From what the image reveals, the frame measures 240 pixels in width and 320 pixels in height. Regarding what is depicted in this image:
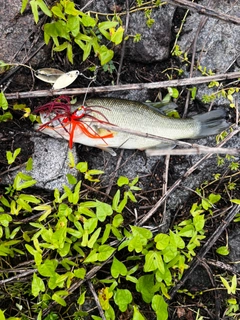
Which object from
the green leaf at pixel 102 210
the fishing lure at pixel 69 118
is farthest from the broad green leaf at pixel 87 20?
the green leaf at pixel 102 210

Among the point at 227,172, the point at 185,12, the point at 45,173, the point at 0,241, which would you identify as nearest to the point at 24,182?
the point at 45,173

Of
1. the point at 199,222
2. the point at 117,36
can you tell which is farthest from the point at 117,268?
the point at 117,36

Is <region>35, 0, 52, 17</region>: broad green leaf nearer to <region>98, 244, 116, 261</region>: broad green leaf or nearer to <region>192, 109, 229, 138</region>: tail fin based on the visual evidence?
<region>192, 109, 229, 138</region>: tail fin

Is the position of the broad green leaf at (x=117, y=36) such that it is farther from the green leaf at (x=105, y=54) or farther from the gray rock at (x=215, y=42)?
the gray rock at (x=215, y=42)

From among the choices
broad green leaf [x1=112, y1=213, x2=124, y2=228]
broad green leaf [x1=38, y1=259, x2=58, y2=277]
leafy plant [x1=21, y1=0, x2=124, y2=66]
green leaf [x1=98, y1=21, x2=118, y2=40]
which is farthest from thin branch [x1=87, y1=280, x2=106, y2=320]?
green leaf [x1=98, y1=21, x2=118, y2=40]

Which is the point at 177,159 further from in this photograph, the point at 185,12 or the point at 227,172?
the point at 185,12
